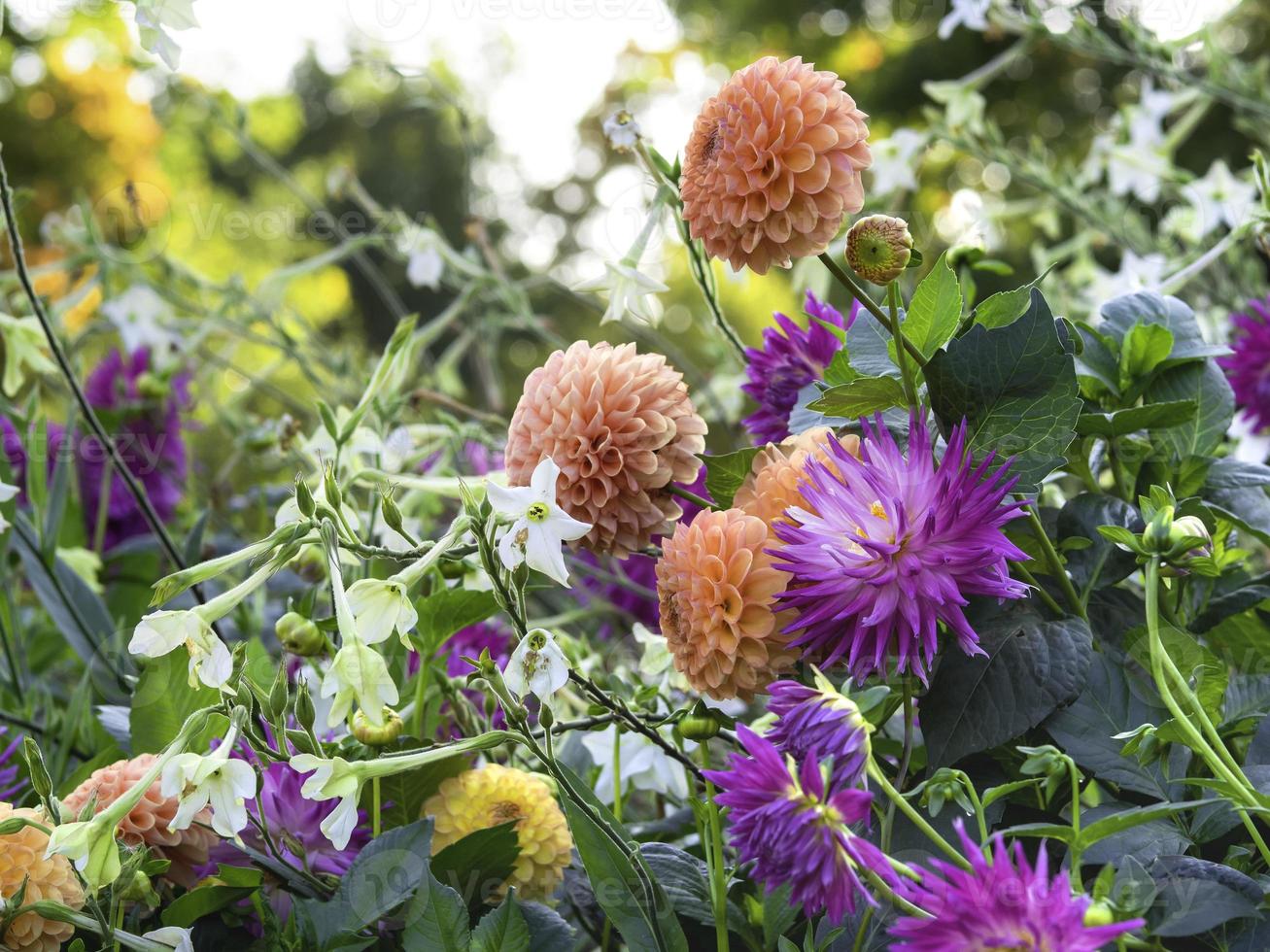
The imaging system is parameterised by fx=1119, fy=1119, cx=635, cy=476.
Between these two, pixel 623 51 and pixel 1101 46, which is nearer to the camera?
pixel 1101 46

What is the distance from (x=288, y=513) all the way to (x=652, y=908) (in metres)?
0.16

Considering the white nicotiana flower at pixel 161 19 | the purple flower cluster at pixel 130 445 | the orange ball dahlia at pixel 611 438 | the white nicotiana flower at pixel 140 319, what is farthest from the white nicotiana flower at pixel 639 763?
the white nicotiana flower at pixel 140 319

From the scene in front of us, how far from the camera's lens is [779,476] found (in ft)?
1.07

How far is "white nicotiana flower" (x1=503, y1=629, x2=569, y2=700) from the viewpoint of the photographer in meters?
0.28

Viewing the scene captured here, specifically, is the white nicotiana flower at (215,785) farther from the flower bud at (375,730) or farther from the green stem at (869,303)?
the green stem at (869,303)

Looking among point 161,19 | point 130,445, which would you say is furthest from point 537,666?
point 130,445

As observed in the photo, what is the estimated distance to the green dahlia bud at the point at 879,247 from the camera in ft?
0.93

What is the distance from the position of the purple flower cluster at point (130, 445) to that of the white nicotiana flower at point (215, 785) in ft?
1.71

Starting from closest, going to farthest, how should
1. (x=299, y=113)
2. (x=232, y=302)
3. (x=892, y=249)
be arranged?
(x=892, y=249) < (x=232, y=302) < (x=299, y=113)

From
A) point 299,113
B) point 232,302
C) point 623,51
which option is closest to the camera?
point 232,302

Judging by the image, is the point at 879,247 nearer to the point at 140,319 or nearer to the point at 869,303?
the point at 869,303

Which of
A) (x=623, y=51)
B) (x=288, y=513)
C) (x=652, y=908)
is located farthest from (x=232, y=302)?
(x=623, y=51)

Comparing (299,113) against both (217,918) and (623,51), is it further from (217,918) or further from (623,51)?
(217,918)

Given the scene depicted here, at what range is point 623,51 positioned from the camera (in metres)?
2.88
